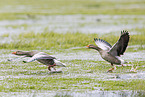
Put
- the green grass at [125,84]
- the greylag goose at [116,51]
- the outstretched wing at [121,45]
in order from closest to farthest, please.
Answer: the green grass at [125,84] → the outstretched wing at [121,45] → the greylag goose at [116,51]

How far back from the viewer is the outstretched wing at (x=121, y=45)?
10.1 meters

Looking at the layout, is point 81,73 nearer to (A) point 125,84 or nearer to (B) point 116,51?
(B) point 116,51

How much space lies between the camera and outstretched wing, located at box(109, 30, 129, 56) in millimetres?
10071

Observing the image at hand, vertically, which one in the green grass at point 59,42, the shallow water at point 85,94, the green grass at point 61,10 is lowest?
the shallow water at point 85,94

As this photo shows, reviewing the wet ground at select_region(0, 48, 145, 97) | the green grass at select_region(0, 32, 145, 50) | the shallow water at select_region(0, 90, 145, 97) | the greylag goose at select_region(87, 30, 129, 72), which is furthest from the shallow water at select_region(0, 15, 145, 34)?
the shallow water at select_region(0, 90, 145, 97)

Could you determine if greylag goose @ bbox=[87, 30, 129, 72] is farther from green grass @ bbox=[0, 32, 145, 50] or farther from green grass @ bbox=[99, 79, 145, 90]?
green grass @ bbox=[0, 32, 145, 50]

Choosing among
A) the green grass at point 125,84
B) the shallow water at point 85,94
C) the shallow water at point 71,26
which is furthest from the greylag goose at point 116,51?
the shallow water at point 71,26

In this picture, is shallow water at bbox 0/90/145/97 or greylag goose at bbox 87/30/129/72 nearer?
shallow water at bbox 0/90/145/97

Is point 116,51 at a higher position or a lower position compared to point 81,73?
higher

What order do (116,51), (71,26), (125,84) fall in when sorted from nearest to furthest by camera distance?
(125,84), (116,51), (71,26)

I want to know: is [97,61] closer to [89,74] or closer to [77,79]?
[89,74]

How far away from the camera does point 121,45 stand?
10312 mm

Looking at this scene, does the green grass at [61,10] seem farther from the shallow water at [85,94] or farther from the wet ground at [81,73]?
the shallow water at [85,94]

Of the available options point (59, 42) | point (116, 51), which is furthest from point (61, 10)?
point (116, 51)
